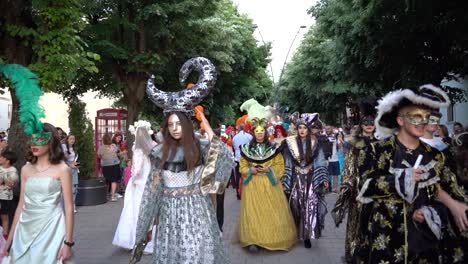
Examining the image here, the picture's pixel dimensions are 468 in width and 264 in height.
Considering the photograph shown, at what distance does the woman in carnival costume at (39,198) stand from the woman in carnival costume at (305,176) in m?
4.49

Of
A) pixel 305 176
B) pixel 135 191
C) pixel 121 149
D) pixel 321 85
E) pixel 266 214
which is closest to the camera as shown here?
pixel 266 214

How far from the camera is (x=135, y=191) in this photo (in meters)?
8.20

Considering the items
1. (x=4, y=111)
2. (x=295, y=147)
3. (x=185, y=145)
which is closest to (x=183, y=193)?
(x=185, y=145)

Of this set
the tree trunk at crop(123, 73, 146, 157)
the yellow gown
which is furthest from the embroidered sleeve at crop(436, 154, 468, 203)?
the tree trunk at crop(123, 73, 146, 157)

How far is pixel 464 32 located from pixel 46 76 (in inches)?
331

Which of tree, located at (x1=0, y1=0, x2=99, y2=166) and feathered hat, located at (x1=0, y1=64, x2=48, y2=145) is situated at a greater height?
tree, located at (x1=0, y1=0, x2=99, y2=166)

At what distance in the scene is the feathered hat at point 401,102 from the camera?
3930mm

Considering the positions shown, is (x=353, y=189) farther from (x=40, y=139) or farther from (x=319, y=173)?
(x=319, y=173)

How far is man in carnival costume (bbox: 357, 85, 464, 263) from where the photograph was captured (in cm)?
381

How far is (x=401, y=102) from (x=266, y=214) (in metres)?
4.28

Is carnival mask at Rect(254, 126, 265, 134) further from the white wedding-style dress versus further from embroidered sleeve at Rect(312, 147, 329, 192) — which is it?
the white wedding-style dress

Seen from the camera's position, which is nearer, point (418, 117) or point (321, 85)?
point (418, 117)

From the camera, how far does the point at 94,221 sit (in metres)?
11.2

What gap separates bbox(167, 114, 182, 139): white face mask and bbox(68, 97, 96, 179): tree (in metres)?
10.9
